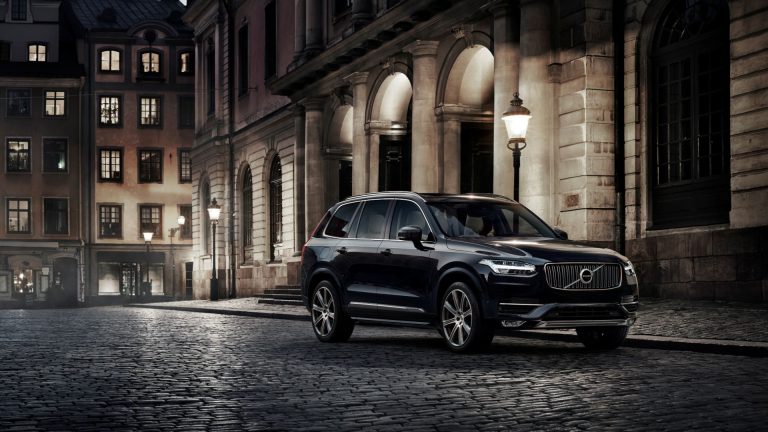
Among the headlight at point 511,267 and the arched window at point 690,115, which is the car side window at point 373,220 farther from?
the arched window at point 690,115

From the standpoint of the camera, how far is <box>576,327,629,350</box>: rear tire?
12508mm

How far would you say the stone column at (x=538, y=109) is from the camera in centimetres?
2153

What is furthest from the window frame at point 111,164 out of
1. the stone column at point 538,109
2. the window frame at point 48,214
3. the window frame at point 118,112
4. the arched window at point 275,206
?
the stone column at point 538,109

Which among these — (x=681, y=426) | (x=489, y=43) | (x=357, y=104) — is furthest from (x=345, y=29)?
(x=681, y=426)

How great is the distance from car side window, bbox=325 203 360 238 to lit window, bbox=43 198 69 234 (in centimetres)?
5167

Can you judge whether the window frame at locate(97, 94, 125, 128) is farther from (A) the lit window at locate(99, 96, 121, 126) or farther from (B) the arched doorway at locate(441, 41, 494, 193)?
(B) the arched doorway at locate(441, 41, 494, 193)

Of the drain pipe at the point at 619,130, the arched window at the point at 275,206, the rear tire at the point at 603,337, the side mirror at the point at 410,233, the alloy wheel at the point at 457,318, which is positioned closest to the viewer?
the alloy wheel at the point at 457,318

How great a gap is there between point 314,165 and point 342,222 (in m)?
20.4

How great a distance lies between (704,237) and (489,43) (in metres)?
7.92

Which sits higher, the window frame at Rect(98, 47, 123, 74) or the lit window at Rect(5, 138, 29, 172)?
the window frame at Rect(98, 47, 123, 74)

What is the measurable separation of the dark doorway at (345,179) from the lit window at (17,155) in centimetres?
3464

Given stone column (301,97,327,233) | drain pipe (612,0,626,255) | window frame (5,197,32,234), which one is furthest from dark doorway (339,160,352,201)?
window frame (5,197,32,234)

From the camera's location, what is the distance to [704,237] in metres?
18.1

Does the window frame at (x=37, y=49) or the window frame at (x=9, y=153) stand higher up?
the window frame at (x=37, y=49)
